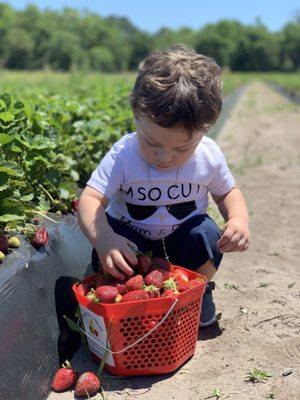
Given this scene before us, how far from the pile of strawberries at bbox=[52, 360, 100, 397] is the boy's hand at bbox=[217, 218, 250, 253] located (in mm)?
763

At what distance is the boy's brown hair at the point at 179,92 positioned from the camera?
2.12m

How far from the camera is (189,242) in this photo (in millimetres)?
2633

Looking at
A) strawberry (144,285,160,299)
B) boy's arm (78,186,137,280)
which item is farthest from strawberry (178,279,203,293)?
boy's arm (78,186,137,280)

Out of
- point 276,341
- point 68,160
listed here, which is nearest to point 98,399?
point 276,341

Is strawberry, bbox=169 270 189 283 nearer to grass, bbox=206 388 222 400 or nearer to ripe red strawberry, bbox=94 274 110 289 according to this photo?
ripe red strawberry, bbox=94 274 110 289

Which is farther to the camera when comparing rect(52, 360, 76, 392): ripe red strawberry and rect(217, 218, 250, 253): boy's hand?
rect(217, 218, 250, 253): boy's hand

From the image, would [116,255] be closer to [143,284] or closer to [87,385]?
[143,284]

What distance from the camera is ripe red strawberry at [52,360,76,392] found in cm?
223

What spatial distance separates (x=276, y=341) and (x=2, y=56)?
84893mm

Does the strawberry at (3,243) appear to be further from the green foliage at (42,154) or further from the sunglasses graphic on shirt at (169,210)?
the sunglasses graphic on shirt at (169,210)

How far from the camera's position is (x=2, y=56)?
8156 centimetres

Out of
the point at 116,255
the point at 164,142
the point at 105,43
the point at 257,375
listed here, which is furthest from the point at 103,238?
the point at 105,43

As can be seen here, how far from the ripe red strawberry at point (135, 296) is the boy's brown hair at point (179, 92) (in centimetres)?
65

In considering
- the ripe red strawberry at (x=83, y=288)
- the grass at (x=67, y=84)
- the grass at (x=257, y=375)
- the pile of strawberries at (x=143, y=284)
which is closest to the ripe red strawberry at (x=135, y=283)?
the pile of strawberries at (x=143, y=284)
